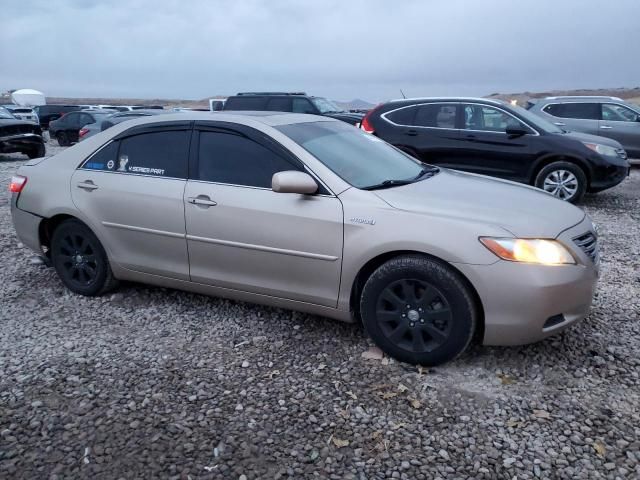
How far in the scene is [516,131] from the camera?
8.60m

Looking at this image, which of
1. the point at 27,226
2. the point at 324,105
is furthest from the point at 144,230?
the point at 324,105

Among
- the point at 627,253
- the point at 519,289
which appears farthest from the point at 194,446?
the point at 627,253

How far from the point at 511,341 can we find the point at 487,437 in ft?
2.25

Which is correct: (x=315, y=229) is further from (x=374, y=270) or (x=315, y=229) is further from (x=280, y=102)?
(x=280, y=102)

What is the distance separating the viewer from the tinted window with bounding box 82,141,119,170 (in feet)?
14.7

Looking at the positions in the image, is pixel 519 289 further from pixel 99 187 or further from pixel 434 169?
pixel 99 187

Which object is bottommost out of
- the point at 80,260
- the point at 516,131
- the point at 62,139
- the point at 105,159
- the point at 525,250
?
the point at 62,139

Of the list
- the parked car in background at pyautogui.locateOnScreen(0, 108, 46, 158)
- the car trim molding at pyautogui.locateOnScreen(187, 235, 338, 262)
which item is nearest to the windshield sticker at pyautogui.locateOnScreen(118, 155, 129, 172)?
the car trim molding at pyautogui.locateOnScreen(187, 235, 338, 262)

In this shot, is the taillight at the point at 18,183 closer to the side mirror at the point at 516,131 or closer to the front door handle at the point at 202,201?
the front door handle at the point at 202,201

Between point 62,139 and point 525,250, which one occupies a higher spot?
point 525,250

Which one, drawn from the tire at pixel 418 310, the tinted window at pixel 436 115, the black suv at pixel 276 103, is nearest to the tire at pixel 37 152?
the black suv at pixel 276 103

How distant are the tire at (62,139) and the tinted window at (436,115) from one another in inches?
710

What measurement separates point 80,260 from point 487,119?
6669 millimetres

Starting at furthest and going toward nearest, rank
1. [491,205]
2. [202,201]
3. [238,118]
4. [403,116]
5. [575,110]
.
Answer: [575,110], [403,116], [238,118], [202,201], [491,205]
